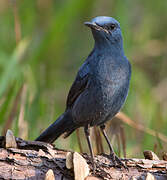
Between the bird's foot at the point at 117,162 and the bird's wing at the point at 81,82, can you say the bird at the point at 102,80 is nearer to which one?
the bird's wing at the point at 81,82

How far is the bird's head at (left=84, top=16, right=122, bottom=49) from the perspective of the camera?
472cm

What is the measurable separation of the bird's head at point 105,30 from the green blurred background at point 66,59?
1.29 metres

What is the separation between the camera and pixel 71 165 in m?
3.85

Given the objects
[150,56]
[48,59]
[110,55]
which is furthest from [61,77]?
[110,55]

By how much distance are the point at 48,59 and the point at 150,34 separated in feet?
6.83

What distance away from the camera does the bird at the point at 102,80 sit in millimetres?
4668

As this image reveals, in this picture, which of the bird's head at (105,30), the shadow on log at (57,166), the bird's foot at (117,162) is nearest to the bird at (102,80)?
the bird's head at (105,30)

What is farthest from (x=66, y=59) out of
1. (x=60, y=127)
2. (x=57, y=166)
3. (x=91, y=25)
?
(x=57, y=166)

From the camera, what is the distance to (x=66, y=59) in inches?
351

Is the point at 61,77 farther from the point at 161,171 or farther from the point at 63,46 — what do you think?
the point at 161,171

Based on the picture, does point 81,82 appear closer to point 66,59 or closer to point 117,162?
point 117,162

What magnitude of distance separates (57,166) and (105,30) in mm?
1525

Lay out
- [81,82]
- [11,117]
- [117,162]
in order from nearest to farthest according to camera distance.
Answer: [117,162], [81,82], [11,117]

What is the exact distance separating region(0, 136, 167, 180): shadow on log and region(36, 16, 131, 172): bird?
518 millimetres
